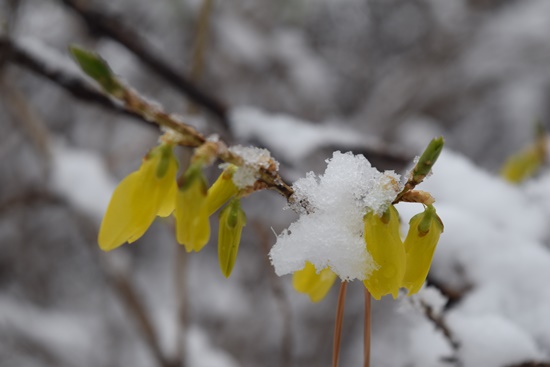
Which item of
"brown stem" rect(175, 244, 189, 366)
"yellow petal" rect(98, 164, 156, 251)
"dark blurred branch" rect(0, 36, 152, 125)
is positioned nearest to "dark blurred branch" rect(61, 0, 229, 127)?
"dark blurred branch" rect(0, 36, 152, 125)

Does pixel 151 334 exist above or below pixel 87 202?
below

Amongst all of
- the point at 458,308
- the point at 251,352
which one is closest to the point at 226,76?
the point at 251,352

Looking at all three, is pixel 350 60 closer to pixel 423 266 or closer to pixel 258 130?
pixel 258 130

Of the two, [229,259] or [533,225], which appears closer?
[229,259]

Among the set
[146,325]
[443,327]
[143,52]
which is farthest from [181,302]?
[443,327]

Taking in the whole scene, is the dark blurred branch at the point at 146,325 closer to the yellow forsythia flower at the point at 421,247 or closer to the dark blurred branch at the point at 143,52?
the dark blurred branch at the point at 143,52
